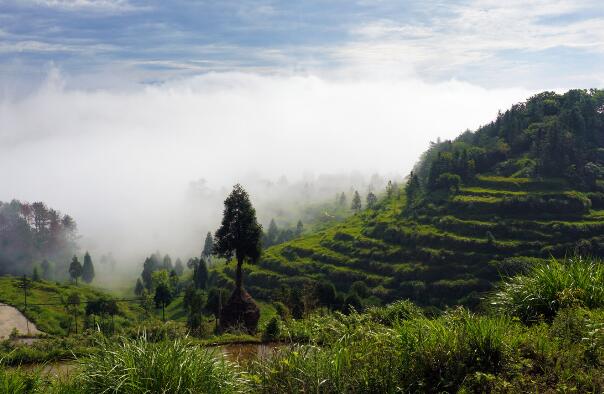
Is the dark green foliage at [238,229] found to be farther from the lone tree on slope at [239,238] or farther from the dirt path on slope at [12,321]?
the dirt path on slope at [12,321]

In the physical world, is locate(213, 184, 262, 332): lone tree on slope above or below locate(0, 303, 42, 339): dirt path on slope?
above

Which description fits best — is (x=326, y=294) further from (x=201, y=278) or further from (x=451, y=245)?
(x=201, y=278)

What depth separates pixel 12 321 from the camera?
101 m

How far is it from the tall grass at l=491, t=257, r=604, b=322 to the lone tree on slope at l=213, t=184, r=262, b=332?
2893 centimetres

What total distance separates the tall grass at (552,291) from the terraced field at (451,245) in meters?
101

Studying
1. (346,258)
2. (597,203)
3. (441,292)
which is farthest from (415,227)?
(597,203)

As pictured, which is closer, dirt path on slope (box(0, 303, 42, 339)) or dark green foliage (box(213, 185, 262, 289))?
dark green foliage (box(213, 185, 262, 289))

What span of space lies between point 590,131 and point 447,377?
687ft

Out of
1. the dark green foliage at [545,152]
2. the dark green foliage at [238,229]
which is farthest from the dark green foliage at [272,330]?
the dark green foliage at [545,152]

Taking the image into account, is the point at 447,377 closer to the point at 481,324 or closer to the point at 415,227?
the point at 481,324

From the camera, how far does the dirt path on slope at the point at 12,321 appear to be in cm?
9546

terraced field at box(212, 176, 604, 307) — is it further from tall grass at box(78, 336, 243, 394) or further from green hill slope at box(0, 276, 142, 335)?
tall grass at box(78, 336, 243, 394)

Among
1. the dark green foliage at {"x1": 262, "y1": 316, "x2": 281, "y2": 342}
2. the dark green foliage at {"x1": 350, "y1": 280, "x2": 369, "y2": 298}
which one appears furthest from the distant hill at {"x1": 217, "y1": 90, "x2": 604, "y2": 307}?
the dark green foliage at {"x1": 262, "y1": 316, "x2": 281, "y2": 342}

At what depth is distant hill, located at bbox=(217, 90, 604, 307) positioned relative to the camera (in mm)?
124000
